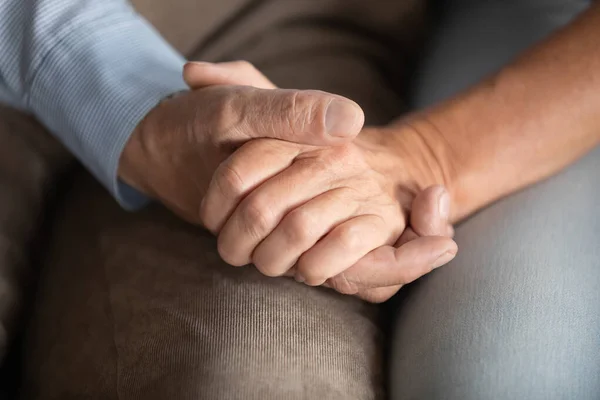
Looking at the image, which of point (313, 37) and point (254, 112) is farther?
point (313, 37)

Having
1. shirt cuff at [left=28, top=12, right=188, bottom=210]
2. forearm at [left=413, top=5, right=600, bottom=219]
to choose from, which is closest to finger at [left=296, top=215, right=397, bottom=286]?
forearm at [left=413, top=5, right=600, bottom=219]

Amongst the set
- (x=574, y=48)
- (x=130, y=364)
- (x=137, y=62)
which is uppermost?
(x=574, y=48)

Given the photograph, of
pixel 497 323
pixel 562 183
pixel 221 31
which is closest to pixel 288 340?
pixel 497 323

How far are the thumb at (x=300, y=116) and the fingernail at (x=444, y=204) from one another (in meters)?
0.11

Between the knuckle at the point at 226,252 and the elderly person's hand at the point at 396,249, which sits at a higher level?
the elderly person's hand at the point at 396,249

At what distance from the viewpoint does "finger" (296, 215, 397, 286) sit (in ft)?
1.74

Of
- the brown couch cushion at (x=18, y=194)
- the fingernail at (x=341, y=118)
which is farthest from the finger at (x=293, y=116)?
the brown couch cushion at (x=18, y=194)

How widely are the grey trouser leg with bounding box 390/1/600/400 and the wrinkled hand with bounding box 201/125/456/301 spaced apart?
4 cm

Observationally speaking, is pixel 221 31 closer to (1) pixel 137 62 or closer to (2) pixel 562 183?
(1) pixel 137 62

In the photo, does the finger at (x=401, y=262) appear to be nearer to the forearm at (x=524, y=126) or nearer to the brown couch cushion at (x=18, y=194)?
the forearm at (x=524, y=126)

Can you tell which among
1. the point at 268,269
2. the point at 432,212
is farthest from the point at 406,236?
the point at 268,269

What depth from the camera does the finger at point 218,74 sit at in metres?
0.60

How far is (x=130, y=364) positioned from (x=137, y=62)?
33cm

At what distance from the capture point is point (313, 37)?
2.72ft
